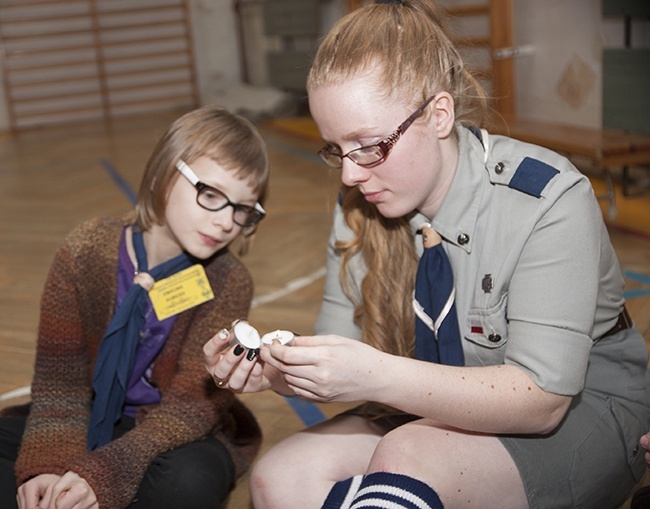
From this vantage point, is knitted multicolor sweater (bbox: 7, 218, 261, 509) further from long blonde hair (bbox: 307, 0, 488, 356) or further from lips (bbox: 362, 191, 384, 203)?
lips (bbox: 362, 191, 384, 203)

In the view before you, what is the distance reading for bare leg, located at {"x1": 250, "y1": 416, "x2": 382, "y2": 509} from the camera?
136cm

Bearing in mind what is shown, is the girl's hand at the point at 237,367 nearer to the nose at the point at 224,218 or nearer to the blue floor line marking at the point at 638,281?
the nose at the point at 224,218

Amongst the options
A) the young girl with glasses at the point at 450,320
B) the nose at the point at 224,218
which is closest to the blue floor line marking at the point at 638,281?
the young girl with glasses at the point at 450,320

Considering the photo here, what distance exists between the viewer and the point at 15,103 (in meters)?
8.95

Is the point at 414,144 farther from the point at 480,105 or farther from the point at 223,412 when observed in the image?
the point at 223,412

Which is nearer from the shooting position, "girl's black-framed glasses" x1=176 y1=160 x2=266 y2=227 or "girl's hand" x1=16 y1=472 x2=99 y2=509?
"girl's hand" x1=16 y1=472 x2=99 y2=509

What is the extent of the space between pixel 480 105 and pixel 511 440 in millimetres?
562

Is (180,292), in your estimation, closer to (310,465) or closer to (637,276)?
(310,465)

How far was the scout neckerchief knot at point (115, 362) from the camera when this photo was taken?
63.1 inches

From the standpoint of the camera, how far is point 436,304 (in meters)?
1.36

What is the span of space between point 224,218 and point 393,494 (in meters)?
0.70

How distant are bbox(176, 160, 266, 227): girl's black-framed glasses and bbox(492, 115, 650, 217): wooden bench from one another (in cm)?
212

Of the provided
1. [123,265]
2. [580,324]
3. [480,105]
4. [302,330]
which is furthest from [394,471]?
[302,330]

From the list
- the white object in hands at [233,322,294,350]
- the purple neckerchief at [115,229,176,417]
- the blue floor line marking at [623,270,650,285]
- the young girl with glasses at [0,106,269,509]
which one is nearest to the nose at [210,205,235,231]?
the young girl with glasses at [0,106,269,509]
